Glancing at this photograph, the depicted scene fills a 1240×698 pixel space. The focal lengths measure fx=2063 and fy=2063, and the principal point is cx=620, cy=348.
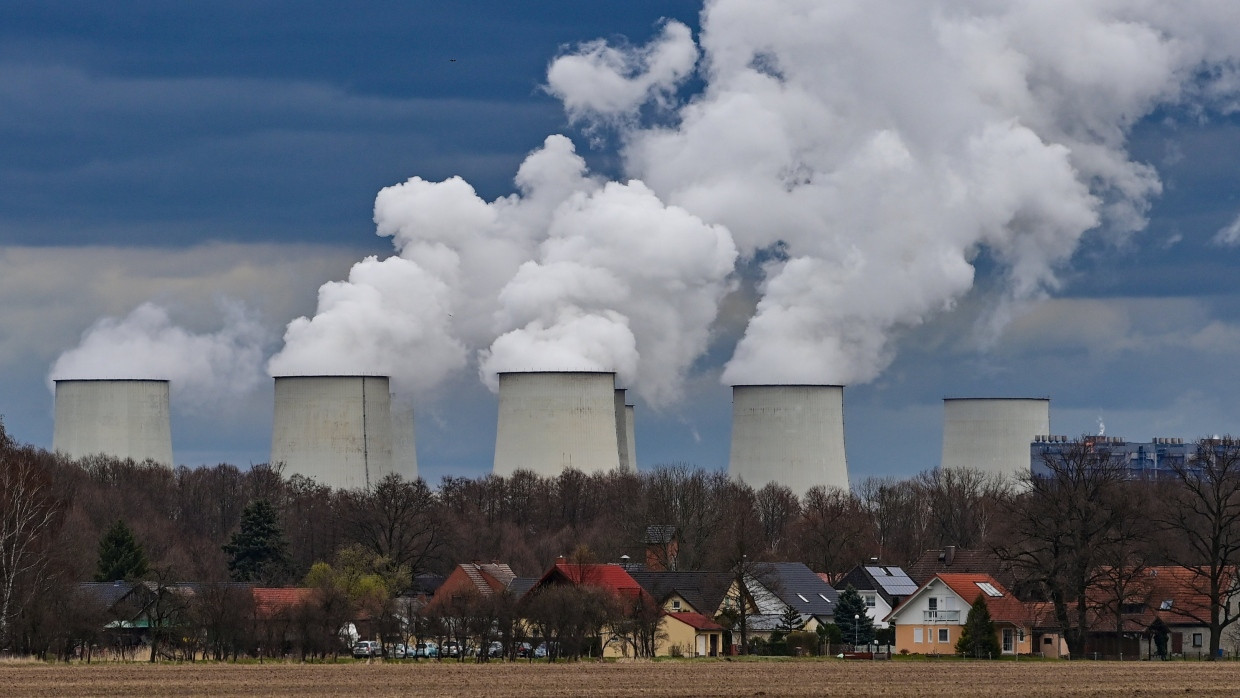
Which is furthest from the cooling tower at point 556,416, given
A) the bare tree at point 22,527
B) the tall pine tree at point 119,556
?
the bare tree at point 22,527

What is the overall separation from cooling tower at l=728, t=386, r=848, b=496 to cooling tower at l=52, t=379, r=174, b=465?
17.4 metres

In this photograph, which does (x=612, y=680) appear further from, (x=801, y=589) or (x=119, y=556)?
(x=119, y=556)

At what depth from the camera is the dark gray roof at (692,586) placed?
4188 centimetres

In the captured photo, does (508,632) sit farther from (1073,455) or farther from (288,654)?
(1073,455)

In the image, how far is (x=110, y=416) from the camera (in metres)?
60.5

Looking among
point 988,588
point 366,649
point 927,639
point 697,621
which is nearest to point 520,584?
point 697,621

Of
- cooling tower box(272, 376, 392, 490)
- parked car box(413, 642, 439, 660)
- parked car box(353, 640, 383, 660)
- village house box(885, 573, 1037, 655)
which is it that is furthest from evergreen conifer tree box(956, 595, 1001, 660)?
cooling tower box(272, 376, 392, 490)

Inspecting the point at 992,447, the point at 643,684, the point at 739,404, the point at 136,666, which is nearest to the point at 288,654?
the point at 136,666

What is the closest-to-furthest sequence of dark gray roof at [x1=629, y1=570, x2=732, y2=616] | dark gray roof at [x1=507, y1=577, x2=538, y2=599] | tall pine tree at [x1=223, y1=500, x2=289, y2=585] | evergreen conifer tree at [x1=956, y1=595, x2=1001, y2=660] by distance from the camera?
1. evergreen conifer tree at [x1=956, y1=595, x2=1001, y2=660]
2. dark gray roof at [x1=629, y1=570, x2=732, y2=616]
3. dark gray roof at [x1=507, y1=577, x2=538, y2=599]
4. tall pine tree at [x1=223, y1=500, x2=289, y2=585]

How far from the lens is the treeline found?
126ft

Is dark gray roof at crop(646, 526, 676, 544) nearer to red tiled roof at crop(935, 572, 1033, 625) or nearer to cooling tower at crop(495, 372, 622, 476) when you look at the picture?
cooling tower at crop(495, 372, 622, 476)

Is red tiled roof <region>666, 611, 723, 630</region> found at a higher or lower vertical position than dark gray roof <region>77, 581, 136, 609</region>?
lower

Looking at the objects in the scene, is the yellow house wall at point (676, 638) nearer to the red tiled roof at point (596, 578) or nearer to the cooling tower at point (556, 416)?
the red tiled roof at point (596, 578)

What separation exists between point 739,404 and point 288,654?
3026cm
